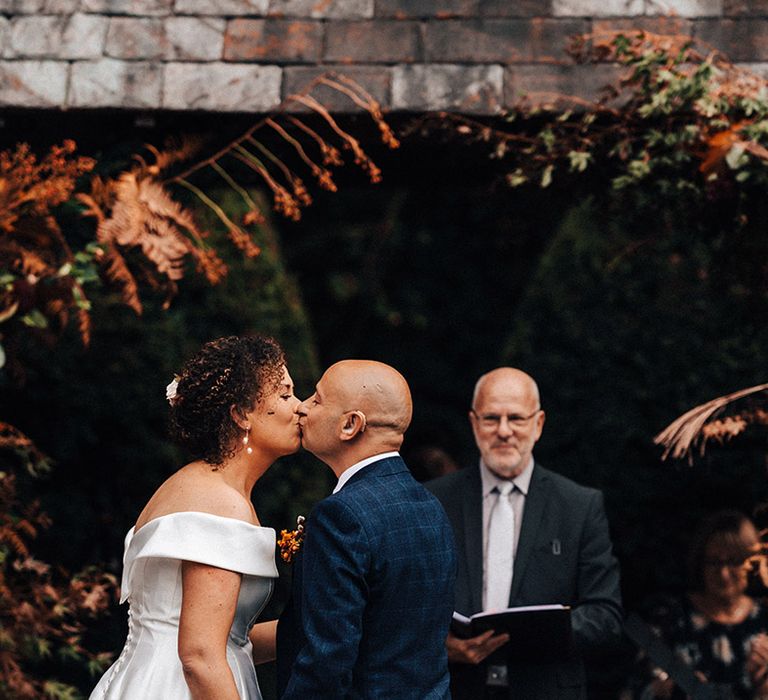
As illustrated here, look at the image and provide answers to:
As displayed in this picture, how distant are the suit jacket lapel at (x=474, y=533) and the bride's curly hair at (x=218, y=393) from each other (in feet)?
4.49

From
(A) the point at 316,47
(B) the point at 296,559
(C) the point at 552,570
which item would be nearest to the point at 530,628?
(C) the point at 552,570

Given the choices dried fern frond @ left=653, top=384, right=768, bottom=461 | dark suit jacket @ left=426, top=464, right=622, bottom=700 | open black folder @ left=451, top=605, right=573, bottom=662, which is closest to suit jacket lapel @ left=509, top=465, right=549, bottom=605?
dark suit jacket @ left=426, top=464, right=622, bottom=700

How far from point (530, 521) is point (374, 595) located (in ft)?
5.02

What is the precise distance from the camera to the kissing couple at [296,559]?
2904mm

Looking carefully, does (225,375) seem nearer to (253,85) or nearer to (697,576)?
(253,85)

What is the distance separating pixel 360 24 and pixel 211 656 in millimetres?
2904

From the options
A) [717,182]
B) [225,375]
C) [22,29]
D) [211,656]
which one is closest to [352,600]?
[211,656]

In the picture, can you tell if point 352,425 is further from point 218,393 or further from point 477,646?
point 477,646

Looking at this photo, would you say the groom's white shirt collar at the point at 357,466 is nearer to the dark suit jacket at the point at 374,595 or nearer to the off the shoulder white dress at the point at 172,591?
the dark suit jacket at the point at 374,595

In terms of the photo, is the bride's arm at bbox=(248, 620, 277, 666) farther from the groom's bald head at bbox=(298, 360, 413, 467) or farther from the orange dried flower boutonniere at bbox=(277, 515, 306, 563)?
the groom's bald head at bbox=(298, 360, 413, 467)

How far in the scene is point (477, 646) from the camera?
13.1ft

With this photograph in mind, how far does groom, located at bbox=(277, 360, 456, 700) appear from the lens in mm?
2865

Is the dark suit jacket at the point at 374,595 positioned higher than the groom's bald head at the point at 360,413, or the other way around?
the groom's bald head at the point at 360,413

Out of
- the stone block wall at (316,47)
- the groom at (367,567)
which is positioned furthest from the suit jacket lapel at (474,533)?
the stone block wall at (316,47)
